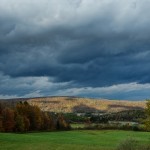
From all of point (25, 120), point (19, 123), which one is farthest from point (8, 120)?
point (25, 120)

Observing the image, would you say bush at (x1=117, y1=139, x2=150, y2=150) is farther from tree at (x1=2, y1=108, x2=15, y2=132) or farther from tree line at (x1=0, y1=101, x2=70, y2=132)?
tree at (x1=2, y1=108, x2=15, y2=132)

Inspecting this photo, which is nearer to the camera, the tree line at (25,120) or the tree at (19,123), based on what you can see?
the tree at (19,123)

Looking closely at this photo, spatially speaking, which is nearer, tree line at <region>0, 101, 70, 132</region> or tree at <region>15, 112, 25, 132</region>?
tree at <region>15, 112, 25, 132</region>

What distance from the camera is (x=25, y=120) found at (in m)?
138

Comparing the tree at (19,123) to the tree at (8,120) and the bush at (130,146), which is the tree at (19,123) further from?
the bush at (130,146)

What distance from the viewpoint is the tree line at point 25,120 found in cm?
13375

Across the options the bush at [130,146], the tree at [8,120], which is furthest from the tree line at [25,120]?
the bush at [130,146]

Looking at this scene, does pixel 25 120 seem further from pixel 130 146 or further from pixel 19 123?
pixel 130 146

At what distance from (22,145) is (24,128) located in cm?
6676

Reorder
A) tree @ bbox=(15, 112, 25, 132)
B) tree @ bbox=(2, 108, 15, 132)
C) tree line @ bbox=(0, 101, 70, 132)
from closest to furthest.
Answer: tree @ bbox=(2, 108, 15, 132), tree @ bbox=(15, 112, 25, 132), tree line @ bbox=(0, 101, 70, 132)

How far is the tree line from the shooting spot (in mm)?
133750

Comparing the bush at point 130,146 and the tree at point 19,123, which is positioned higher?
the tree at point 19,123

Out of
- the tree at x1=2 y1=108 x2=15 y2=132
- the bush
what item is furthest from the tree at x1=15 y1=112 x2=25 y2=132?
the bush

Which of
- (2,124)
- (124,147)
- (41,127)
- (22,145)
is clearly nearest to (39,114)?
(41,127)
